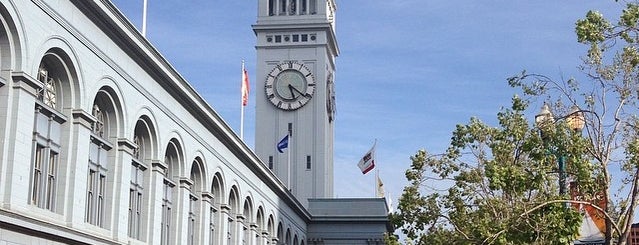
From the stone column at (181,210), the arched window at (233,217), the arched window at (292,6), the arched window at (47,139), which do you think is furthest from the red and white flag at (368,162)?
the arched window at (47,139)

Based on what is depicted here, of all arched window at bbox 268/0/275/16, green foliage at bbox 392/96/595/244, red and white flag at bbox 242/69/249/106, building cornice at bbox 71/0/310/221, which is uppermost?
arched window at bbox 268/0/275/16

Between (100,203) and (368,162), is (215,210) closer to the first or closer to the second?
(100,203)

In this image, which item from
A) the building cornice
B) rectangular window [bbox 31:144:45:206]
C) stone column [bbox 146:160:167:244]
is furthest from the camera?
stone column [bbox 146:160:167:244]

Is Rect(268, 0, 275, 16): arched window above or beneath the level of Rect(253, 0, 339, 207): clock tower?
above

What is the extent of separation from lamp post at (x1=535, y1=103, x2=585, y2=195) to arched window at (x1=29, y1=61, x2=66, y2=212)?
13.4m

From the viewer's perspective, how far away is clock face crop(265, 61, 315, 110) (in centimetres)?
8394

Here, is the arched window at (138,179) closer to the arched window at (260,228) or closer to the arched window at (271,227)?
the arched window at (260,228)

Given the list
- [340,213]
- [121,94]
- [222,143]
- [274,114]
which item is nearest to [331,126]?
[274,114]

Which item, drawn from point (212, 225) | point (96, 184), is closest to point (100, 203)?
point (96, 184)

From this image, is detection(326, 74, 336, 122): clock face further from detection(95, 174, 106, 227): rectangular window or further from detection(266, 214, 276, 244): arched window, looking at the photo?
detection(95, 174, 106, 227): rectangular window

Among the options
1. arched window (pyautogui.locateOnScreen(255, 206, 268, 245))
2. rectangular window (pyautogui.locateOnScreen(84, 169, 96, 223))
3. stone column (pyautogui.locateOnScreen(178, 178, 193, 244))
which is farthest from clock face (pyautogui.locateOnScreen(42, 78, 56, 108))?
arched window (pyautogui.locateOnScreen(255, 206, 268, 245))

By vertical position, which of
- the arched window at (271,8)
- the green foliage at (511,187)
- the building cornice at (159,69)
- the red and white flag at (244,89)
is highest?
the arched window at (271,8)

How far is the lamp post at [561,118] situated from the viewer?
23734 millimetres

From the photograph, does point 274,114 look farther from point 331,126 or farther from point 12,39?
point 12,39
